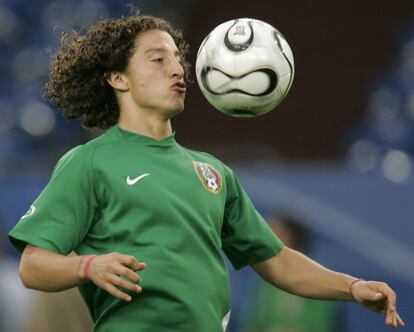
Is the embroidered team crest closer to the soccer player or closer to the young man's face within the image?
the soccer player

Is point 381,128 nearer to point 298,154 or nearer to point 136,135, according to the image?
point 298,154

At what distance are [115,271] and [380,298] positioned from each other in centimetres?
106

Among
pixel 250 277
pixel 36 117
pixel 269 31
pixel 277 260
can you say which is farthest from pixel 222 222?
pixel 36 117

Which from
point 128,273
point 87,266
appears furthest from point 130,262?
point 87,266

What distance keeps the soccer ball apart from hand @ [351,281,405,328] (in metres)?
0.81

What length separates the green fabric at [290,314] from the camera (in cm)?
682

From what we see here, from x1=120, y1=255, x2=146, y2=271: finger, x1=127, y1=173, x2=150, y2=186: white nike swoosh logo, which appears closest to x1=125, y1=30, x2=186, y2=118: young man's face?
x1=127, y1=173, x2=150, y2=186: white nike swoosh logo

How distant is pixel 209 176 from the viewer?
4.24m

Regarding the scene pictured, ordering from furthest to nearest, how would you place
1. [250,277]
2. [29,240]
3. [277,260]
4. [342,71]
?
1. [342,71]
2. [250,277]
3. [277,260]
4. [29,240]

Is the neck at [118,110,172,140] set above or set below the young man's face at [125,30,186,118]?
below

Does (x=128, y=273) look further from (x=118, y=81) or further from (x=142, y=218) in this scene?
(x=118, y=81)

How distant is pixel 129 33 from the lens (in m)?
4.35

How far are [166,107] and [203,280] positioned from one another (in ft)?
2.14

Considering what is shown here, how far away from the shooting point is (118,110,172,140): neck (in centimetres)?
423
